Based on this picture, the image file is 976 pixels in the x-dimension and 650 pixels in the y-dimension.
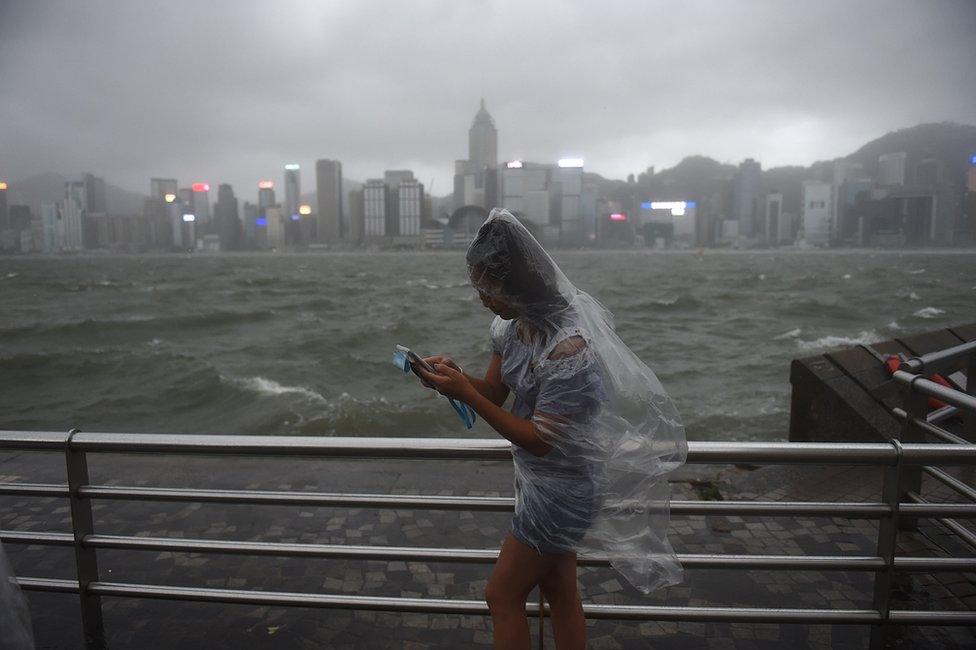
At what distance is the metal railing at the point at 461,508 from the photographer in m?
2.35

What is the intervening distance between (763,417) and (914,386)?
33.5ft

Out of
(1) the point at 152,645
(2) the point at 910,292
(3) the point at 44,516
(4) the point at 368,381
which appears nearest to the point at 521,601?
(1) the point at 152,645

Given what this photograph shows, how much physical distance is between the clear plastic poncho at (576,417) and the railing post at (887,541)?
2.96 feet

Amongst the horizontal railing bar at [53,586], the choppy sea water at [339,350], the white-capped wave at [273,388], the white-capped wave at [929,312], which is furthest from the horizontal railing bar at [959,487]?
the white-capped wave at [929,312]

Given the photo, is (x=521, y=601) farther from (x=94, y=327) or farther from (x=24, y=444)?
(x=94, y=327)

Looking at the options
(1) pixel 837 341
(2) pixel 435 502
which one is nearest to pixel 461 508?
(2) pixel 435 502

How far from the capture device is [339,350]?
80.0ft

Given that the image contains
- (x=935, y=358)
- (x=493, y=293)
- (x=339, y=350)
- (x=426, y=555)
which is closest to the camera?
(x=493, y=293)

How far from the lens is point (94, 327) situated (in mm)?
31469

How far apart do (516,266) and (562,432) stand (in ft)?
1.60

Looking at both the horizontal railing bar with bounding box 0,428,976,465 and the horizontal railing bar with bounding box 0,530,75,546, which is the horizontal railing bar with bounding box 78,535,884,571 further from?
the horizontal railing bar with bounding box 0,428,976,465

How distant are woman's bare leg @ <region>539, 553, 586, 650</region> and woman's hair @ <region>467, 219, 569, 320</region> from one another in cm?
80

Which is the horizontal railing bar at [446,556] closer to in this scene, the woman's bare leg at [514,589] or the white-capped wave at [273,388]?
the woman's bare leg at [514,589]

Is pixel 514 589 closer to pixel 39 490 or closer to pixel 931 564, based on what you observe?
pixel 931 564
